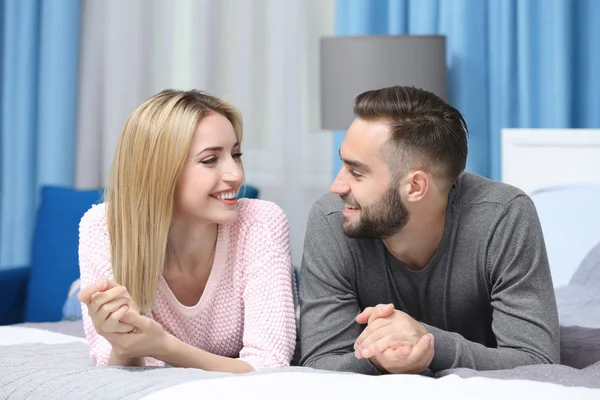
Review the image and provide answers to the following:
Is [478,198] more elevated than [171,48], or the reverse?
[171,48]

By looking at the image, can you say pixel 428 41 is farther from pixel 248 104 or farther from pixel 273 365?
pixel 273 365

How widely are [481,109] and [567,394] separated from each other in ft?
6.10

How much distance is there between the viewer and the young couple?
1578mm

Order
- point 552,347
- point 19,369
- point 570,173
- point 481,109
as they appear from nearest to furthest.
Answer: point 19,369 → point 552,347 → point 570,173 → point 481,109

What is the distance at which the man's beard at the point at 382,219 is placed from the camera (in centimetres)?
159

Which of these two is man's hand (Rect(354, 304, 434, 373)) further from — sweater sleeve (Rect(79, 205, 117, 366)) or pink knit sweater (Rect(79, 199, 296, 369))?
sweater sleeve (Rect(79, 205, 117, 366))

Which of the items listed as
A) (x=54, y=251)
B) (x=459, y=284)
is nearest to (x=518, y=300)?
(x=459, y=284)

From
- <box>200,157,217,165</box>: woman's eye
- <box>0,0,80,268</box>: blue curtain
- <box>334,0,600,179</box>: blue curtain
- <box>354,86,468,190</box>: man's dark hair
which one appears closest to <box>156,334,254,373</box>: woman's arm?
<box>200,157,217,165</box>: woman's eye

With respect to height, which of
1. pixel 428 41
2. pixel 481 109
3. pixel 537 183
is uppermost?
pixel 428 41

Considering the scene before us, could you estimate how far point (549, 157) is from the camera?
2662 mm

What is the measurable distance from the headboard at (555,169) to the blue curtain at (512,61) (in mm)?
137

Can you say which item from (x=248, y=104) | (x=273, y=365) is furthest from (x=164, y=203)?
(x=248, y=104)

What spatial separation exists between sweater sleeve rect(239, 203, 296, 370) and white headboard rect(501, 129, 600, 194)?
46.9 inches

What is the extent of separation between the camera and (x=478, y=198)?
1650 millimetres
